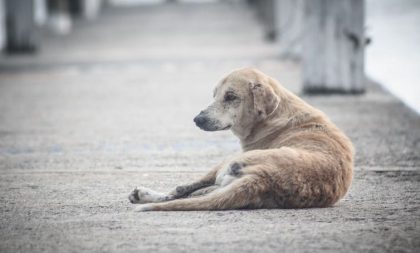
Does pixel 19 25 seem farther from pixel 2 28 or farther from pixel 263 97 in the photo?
pixel 263 97

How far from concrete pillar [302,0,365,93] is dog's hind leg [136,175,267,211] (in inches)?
296

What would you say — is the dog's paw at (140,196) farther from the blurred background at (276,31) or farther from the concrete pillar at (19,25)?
the concrete pillar at (19,25)

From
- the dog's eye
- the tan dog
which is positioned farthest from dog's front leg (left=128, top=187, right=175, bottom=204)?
the dog's eye

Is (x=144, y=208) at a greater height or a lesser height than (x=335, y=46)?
greater

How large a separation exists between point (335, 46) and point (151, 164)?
561cm

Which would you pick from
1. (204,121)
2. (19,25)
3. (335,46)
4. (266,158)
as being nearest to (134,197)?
(204,121)

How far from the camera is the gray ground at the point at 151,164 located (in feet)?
16.1

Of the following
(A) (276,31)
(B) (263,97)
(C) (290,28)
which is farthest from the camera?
(A) (276,31)

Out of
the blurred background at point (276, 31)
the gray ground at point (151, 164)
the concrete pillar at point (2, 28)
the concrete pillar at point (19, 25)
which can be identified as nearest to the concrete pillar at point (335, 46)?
the blurred background at point (276, 31)

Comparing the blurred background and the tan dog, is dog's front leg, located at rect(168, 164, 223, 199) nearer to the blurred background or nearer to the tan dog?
the tan dog

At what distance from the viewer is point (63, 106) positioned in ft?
42.3

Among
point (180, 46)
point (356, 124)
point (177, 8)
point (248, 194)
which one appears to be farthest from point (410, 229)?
point (177, 8)

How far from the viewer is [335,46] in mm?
12695

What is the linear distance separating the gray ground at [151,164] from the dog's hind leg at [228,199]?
6cm
